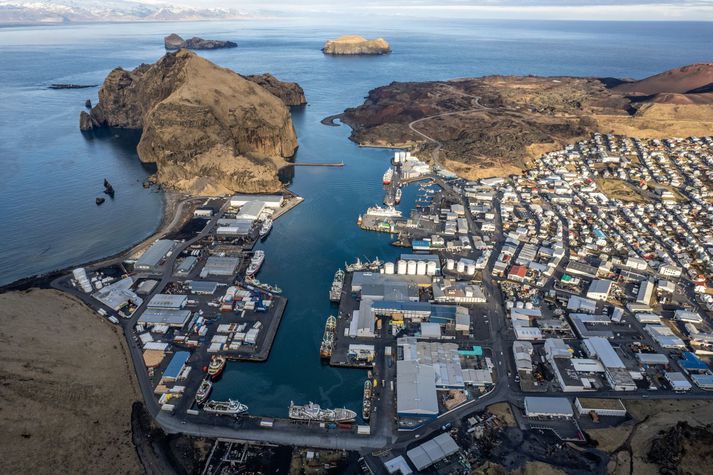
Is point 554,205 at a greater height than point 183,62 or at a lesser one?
lesser

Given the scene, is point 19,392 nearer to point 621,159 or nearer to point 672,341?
point 672,341

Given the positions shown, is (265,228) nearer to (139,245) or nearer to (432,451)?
(139,245)

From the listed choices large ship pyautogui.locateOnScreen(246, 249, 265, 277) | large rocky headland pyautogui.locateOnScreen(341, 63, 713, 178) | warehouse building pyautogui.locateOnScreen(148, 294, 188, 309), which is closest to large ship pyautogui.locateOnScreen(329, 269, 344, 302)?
large ship pyautogui.locateOnScreen(246, 249, 265, 277)

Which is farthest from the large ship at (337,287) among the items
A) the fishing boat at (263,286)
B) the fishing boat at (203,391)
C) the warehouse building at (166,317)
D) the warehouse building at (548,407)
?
the warehouse building at (548,407)

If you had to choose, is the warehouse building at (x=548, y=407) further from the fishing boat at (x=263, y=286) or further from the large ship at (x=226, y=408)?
the fishing boat at (x=263, y=286)

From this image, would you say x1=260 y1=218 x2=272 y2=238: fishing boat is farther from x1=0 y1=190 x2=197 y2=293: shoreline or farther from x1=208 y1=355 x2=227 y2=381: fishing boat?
x1=208 y1=355 x2=227 y2=381: fishing boat

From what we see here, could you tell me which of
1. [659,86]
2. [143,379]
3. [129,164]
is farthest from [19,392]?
[659,86]
